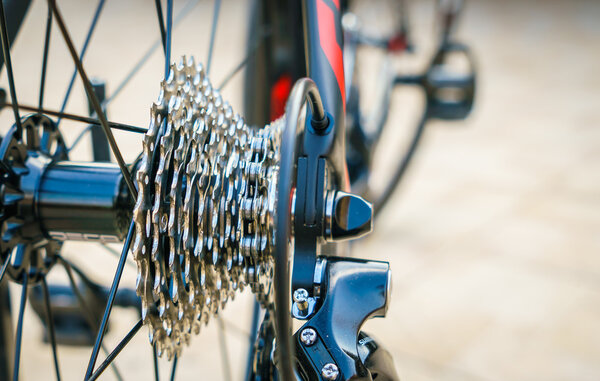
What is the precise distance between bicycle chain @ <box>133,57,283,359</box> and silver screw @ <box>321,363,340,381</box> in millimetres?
81

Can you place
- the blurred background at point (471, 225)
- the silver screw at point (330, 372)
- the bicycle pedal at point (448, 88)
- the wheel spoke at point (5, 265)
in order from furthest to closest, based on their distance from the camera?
the bicycle pedal at point (448, 88)
the blurred background at point (471, 225)
the wheel spoke at point (5, 265)
the silver screw at point (330, 372)

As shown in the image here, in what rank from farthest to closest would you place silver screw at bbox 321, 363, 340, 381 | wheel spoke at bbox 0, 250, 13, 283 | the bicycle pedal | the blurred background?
the bicycle pedal → the blurred background → wheel spoke at bbox 0, 250, 13, 283 → silver screw at bbox 321, 363, 340, 381

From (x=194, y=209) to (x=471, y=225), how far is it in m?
1.22

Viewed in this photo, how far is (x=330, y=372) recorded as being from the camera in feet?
1.31

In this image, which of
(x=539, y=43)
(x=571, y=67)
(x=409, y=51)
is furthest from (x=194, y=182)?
(x=539, y=43)

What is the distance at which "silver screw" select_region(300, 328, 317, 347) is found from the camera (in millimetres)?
404

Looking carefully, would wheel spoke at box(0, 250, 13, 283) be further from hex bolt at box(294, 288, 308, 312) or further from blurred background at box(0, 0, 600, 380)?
blurred background at box(0, 0, 600, 380)

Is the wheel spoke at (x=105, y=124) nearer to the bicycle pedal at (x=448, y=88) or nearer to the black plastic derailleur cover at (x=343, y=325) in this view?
the black plastic derailleur cover at (x=343, y=325)

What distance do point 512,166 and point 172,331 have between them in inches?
63.0

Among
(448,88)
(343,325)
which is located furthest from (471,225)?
(343,325)

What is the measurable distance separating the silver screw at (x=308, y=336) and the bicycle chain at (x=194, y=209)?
58 mm

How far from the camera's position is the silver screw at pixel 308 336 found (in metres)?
0.40

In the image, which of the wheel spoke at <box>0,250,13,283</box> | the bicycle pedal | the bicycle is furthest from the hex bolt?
the bicycle pedal

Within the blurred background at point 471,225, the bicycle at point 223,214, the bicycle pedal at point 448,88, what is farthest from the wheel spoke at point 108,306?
the bicycle pedal at point 448,88
